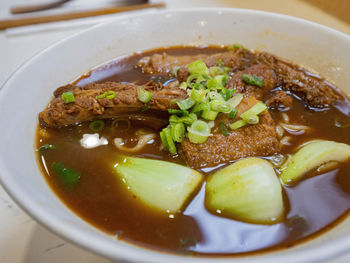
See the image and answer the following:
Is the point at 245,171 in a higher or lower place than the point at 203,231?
higher

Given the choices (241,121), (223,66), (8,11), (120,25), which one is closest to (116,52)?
(120,25)

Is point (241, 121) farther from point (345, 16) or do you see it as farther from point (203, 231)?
point (345, 16)

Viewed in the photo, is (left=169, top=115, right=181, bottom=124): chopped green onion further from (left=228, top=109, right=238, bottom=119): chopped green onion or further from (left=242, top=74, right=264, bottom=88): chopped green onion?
(left=242, top=74, right=264, bottom=88): chopped green onion

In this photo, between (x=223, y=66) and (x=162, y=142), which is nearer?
(x=162, y=142)

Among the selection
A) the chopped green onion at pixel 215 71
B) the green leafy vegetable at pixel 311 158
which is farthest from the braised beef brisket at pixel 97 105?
the green leafy vegetable at pixel 311 158

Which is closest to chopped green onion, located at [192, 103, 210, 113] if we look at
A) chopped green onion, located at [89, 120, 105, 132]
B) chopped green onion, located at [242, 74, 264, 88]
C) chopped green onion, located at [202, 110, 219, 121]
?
chopped green onion, located at [202, 110, 219, 121]

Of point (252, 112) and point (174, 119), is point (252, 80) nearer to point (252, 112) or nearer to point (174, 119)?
point (252, 112)
